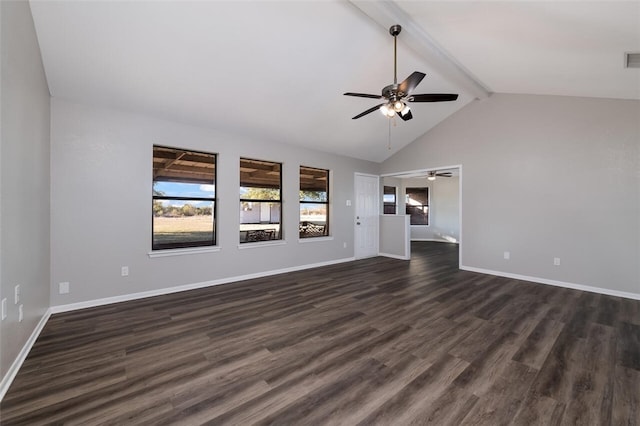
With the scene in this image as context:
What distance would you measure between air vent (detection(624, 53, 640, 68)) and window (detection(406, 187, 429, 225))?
284 inches

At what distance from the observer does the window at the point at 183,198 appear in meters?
4.01

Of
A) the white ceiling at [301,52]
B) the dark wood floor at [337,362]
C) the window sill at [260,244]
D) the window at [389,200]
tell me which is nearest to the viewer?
the dark wood floor at [337,362]

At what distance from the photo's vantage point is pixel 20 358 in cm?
211

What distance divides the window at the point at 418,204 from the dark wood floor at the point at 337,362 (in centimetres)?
652

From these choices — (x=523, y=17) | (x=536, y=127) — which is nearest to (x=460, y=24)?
(x=523, y=17)

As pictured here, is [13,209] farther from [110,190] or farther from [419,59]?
[419,59]

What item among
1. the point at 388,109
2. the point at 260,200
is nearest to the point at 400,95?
the point at 388,109

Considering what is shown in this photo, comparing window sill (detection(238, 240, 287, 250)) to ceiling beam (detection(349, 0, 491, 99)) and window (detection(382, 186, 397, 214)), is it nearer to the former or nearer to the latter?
ceiling beam (detection(349, 0, 491, 99))

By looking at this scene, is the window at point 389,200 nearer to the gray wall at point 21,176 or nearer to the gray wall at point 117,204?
the gray wall at point 117,204

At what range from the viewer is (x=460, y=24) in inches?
117

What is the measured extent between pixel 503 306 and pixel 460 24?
346 centimetres

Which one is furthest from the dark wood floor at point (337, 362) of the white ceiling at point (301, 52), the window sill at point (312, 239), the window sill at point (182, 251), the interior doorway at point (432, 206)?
the interior doorway at point (432, 206)

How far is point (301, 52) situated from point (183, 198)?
274 centimetres

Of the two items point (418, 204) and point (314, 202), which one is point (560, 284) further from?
point (418, 204)
